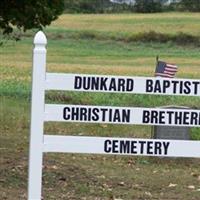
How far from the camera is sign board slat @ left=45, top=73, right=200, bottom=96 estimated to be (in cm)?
657

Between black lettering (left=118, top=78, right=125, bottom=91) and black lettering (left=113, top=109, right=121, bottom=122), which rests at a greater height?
black lettering (left=118, top=78, right=125, bottom=91)

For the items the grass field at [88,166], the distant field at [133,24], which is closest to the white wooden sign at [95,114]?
the grass field at [88,166]

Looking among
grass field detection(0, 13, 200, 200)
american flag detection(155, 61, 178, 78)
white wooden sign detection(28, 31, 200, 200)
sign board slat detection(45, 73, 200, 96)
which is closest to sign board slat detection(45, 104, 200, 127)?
white wooden sign detection(28, 31, 200, 200)

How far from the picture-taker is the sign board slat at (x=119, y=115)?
21.5ft

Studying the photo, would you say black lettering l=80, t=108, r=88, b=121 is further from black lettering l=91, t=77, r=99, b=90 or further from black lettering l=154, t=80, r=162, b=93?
black lettering l=154, t=80, r=162, b=93

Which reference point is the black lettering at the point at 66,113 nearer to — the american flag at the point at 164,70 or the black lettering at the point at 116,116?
the black lettering at the point at 116,116

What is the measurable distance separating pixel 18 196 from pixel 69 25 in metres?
72.2

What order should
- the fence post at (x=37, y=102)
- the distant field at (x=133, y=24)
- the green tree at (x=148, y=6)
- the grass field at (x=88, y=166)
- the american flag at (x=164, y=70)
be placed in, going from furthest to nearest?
the green tree at (x=148, y=6) → the distant field at (x=133, y=24) → the american flag at (x=164, y=70) → the grass field at (x=88, y=166) → the fence post at (x=37, y=102)

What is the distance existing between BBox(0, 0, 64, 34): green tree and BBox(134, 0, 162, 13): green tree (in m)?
88.5

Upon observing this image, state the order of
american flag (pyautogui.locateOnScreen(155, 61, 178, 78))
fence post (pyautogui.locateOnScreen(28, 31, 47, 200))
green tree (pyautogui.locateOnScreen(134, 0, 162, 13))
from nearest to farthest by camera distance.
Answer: fence post (pyautogui.locateOnScreen(28, 31, 47, 200)), american flag (pyautogui.locateOnScreen(155, 61, 178, 78)), green tree (pyautogui.locateOnScreen(134, 0, 162, 13))

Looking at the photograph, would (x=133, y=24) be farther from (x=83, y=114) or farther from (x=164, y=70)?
(x=83, y=114)

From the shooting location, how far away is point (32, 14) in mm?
10750

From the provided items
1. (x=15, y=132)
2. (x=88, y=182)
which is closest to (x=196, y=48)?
(x=15, y=132)

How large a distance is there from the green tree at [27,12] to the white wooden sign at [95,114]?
4.05 metres
